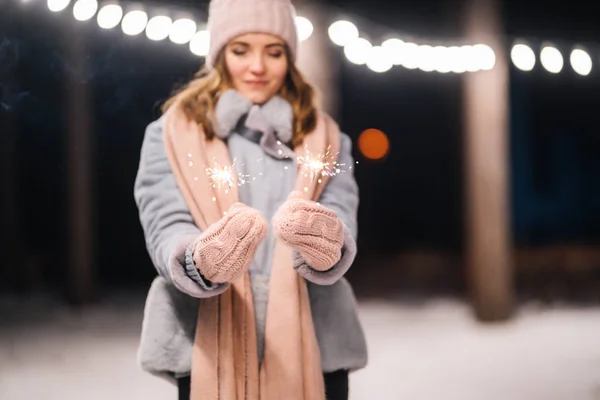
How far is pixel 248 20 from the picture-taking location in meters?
1.32

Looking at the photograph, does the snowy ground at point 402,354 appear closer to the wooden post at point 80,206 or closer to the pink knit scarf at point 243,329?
the wooden post at point 80,206

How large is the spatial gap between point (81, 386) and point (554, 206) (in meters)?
4.18

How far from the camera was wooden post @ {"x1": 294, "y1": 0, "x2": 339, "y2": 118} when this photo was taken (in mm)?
2266

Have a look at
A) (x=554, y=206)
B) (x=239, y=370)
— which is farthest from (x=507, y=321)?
(x=239, y=370)

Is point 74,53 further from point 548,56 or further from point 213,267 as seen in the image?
point 548,56

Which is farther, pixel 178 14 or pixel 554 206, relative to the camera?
pixel 554 206

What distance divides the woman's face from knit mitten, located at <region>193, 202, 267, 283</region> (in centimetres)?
34

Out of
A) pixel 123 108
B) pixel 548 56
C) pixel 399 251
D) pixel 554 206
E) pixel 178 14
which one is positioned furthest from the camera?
pixel 399 251

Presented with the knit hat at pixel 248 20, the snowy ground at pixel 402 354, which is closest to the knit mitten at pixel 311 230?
the knit hat at pixel 248 20

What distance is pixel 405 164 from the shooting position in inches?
230

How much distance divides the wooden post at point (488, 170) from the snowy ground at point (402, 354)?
22 cm

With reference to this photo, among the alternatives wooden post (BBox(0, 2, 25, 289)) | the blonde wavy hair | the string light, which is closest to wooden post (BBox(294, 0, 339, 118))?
the string light

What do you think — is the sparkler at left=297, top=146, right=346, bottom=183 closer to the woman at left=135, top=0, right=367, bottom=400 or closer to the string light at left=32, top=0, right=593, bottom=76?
the woman at left=135, top=0, right=367, bottom=400

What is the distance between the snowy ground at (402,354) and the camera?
2.55 metres
